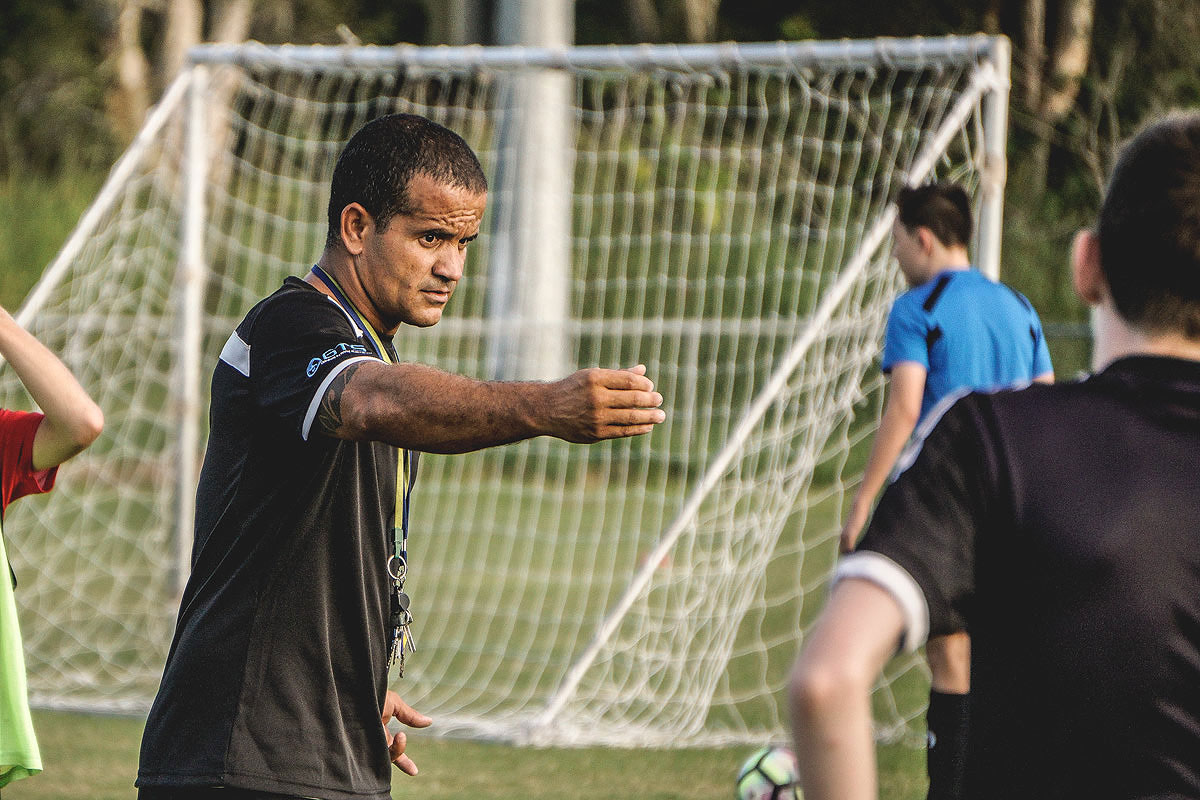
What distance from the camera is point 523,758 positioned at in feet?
19.3

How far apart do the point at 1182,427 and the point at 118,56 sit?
81.3 ft

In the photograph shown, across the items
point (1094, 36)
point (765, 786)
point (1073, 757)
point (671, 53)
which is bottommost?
point (765, 786)

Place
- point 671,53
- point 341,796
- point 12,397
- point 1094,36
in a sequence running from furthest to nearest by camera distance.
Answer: point 1094,36 → point 12,397 → point 671,53 → point 341,796

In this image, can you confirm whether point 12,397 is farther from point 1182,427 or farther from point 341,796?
point 1182,427

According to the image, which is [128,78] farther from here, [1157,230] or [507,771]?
[1157,230]

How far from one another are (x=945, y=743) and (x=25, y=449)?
2852 mm

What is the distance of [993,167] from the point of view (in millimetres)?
6082

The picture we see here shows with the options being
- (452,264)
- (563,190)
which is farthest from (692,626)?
(452,264)

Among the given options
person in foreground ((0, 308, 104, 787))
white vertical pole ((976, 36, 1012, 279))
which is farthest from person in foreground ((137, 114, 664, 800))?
white vertical pole ((976, 36, 1012, 279))

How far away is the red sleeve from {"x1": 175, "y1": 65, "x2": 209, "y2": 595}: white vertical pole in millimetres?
3756

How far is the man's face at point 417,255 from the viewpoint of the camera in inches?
99.3

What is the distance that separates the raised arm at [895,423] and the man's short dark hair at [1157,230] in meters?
3.37

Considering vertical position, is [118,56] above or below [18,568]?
above

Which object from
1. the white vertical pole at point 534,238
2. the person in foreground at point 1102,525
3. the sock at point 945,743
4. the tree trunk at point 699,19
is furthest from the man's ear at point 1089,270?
the tree trunk at point 699,19
